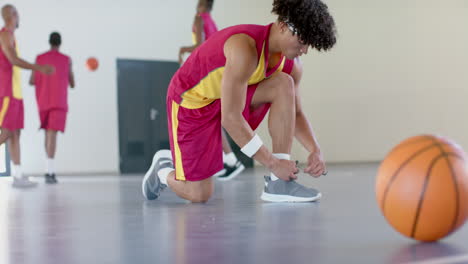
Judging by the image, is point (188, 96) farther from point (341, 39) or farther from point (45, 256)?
point (341, 39)

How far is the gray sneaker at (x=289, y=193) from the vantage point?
293cm

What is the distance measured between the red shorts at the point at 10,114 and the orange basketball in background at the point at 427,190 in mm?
3938

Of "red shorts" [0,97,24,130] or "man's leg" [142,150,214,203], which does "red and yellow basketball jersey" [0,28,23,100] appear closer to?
"red shorts" [0,97,24,130]

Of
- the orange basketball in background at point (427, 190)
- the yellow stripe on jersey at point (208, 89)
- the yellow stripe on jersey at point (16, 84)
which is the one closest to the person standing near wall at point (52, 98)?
the yellow stripe on jersey at point (16, 84)

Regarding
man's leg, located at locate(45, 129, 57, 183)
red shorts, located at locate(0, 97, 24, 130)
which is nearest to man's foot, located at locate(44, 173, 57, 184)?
man's leg, located at locate(45, 129, 57, 183)

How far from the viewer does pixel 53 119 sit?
567cm

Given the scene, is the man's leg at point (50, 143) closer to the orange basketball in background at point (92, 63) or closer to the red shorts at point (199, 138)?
the orange basketball in background at point (92, 63)

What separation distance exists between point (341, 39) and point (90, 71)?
3.72m

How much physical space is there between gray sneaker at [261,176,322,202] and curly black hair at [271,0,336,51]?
77 centimetres

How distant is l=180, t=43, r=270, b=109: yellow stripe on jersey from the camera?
2730mm

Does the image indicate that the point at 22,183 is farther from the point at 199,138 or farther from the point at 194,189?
the point at 199,138

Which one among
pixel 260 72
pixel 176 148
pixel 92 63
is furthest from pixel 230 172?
pixel 92 63

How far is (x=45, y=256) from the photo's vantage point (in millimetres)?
1691

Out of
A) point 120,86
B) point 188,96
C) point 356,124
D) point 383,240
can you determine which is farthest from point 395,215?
point 356,124
